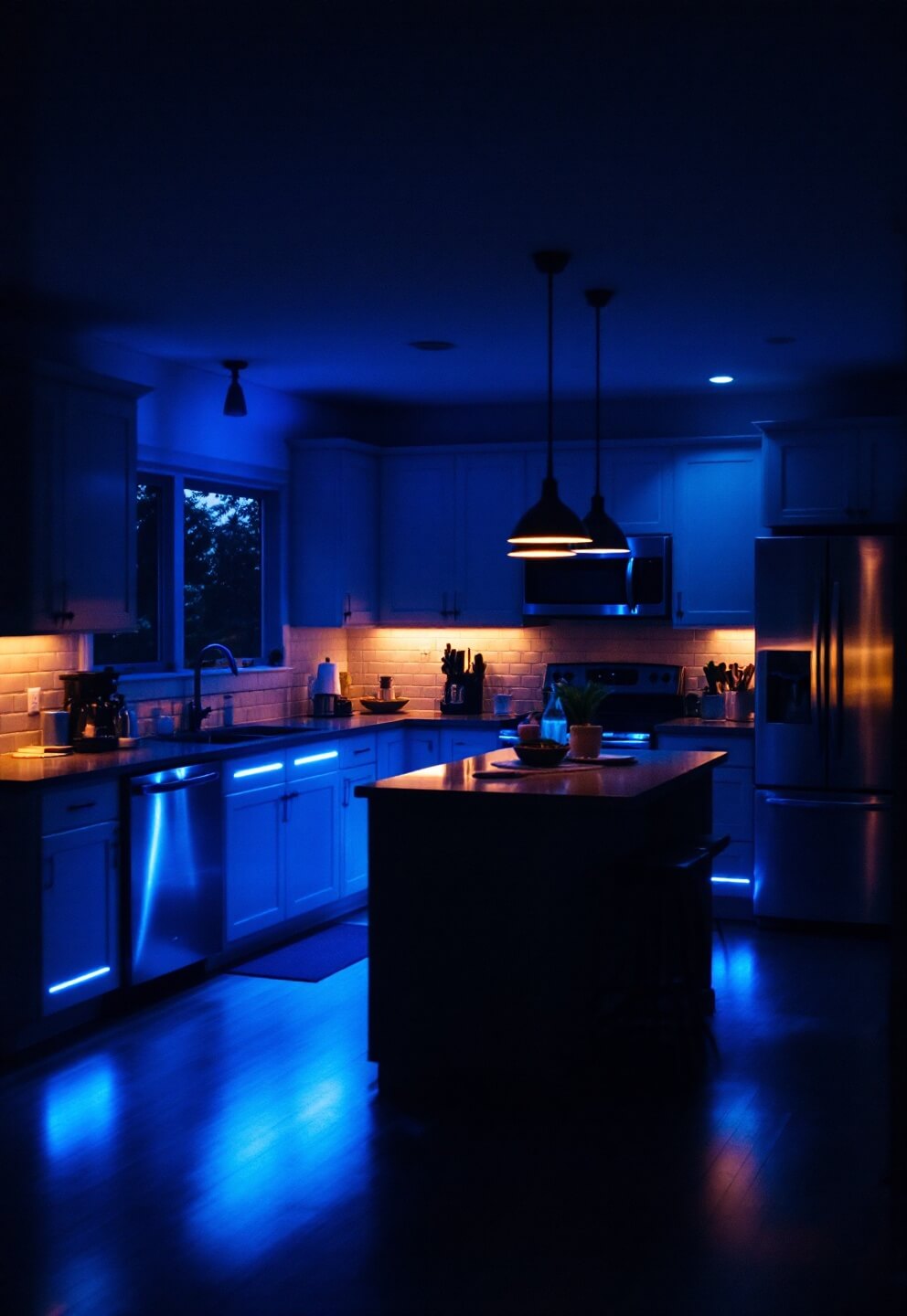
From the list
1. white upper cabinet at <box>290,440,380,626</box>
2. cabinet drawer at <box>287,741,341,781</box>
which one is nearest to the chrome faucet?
cabinet drawer at <box>287,741,341,781</box>

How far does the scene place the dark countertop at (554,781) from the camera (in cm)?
421

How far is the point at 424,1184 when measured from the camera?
3.53m

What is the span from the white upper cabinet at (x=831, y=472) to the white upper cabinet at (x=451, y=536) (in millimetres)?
1471

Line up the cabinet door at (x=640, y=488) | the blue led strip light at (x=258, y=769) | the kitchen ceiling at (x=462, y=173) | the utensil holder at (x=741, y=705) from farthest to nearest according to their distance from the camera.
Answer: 1. the cabinet door at (x=640, y=488)
2. the utensil holder at (x=741, y=705)
3. the blue led strip light at (x=258, y=769)
4. the kitchen ceiling at (x=462, y=173)

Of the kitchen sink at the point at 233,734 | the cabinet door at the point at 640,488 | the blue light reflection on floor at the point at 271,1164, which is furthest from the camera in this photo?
the cabinet door at the point at 640,488

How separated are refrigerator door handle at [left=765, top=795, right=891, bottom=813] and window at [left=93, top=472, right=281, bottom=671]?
2.81 meters

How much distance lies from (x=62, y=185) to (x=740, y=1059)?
345cm

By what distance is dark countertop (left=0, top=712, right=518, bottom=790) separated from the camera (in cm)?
479

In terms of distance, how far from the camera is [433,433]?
8023 mm

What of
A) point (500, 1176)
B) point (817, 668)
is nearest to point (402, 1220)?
point (500, 1176)

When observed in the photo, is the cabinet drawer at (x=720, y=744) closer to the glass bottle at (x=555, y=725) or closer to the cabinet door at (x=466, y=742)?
the cabinet door at (x=466, y=742)

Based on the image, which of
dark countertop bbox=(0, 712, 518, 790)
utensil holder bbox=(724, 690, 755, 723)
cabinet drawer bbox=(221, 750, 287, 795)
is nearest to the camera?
dark countertop bbox=(0, 712, 518, 790)

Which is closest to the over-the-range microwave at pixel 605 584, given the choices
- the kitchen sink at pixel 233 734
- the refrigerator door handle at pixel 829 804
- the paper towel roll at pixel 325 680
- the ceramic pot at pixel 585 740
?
the paper towel roll at pixel 325 680

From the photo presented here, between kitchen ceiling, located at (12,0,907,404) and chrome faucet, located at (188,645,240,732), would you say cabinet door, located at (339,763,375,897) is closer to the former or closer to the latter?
chrome faucet, located at (188,645,240,732)
